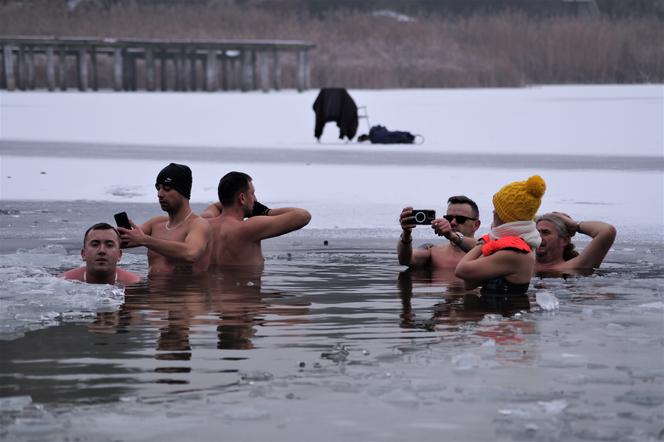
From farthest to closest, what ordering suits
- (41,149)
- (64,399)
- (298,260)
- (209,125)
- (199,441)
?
(209,125), (41,149), (298,260), (64,399), (199,441)

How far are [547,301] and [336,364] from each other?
2.32 meters

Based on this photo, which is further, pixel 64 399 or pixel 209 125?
pixel 209 125

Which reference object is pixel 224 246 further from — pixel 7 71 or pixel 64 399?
pixel 7 71

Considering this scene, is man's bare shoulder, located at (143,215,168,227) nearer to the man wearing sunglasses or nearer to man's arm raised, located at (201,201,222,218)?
man's arm raised, located at (201,201,222,218)

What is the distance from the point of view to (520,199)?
8.16 meters

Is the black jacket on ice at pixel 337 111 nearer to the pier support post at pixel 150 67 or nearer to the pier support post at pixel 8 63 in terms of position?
the pier support post at pixel 8 63

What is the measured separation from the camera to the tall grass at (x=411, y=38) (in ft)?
157

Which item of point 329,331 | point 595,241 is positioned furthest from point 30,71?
point 329,331

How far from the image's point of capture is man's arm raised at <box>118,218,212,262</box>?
8768 mm

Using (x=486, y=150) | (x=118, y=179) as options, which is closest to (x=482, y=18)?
(x=486, y=150)

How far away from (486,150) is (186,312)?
15.6 metres

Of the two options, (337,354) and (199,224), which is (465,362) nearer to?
(337,354)

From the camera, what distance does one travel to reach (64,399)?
5504 millimetres

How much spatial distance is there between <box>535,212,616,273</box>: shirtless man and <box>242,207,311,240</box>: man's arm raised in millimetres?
1725
